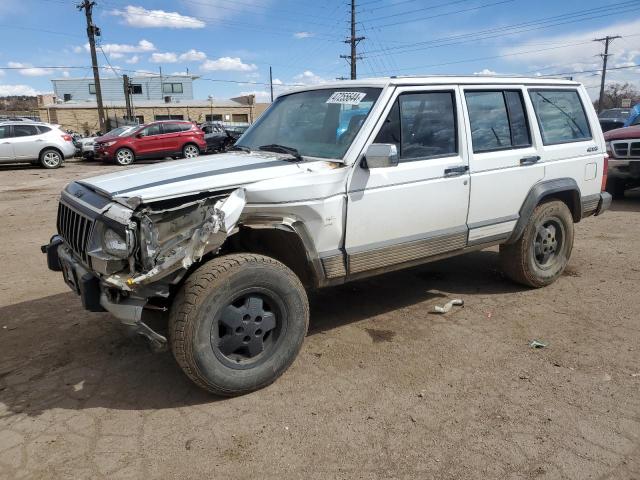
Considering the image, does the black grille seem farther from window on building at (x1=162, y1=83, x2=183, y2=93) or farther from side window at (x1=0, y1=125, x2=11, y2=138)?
window on building at (x1=162, y1=83, x2=183, y2=93)

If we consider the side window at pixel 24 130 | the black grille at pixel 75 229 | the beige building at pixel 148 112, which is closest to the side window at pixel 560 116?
the black grille at pixel 75 229

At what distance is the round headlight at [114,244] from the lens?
2743 mm

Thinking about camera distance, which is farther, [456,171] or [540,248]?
[540,248]

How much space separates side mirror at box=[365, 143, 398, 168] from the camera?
11.1 feet

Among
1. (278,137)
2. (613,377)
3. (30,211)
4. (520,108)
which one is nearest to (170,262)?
(278,137)

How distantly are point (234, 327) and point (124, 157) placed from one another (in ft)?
62.5

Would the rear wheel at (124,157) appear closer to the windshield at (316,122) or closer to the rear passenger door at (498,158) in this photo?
the windshield at (316,122)

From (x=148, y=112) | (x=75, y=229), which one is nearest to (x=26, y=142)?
(x=75, y=229)

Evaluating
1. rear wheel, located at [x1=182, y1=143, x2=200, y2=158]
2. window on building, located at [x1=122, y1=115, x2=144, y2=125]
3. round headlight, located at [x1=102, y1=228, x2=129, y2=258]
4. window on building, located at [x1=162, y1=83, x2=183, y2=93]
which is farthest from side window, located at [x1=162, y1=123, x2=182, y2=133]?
window on building, located at [x1=162, y1=83, x2=183, y2=93]

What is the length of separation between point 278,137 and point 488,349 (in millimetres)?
2377

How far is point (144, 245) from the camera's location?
2715mm

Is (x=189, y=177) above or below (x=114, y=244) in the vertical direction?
above

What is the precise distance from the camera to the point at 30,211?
32.1 feet

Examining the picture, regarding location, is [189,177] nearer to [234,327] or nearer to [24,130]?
[234,327]
